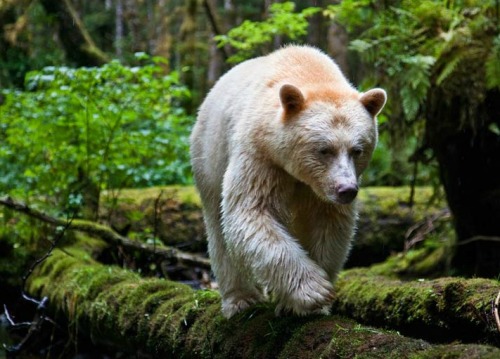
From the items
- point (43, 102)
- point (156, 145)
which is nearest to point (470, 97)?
point (156, 145)

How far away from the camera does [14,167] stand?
12992 mm

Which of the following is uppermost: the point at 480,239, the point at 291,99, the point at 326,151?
the point at 291,99

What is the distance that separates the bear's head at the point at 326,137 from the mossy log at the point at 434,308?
1.01 meters

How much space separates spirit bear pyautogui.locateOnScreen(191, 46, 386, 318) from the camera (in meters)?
4.24

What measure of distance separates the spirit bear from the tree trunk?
274cm

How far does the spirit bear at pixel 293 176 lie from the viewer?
4238 mm

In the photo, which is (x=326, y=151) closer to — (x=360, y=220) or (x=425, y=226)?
(x=425, y=226)

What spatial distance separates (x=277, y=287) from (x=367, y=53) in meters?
4.36

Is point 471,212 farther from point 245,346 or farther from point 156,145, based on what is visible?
point 156,145

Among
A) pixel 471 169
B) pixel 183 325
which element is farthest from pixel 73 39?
pixel 183 325

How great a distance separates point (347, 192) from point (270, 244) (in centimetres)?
65

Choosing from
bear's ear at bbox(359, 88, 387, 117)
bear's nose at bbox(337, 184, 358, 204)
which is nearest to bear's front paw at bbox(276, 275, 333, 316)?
bear's nose at bbox(337, 184, 358, 204)

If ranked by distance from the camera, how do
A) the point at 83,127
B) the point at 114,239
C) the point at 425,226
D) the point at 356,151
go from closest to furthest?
the point at 356,151, the point at 114,239, the point at 83,127, the point at 425,226

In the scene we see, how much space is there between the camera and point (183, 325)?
5.02 meters
